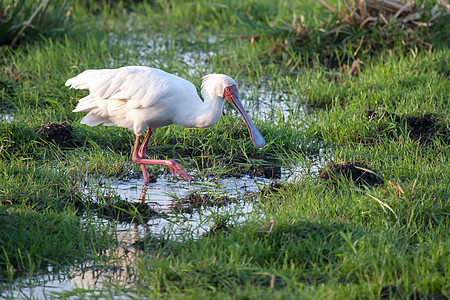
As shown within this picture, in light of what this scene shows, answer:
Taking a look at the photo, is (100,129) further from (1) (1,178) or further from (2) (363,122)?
(2) (363,122)

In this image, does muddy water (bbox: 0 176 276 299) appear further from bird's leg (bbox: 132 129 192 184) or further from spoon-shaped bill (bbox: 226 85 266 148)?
spoon-shaped bill (bbox: 226 85 266 148)

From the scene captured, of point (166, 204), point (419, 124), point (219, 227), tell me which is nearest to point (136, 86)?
point (166, 204)

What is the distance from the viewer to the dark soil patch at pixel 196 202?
16.1ft

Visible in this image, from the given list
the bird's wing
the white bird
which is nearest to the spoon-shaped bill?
the white bird

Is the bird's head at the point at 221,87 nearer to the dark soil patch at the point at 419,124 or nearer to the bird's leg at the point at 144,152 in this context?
the bird's leg at the point at 144,152

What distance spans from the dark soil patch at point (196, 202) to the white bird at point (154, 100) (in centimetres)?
31

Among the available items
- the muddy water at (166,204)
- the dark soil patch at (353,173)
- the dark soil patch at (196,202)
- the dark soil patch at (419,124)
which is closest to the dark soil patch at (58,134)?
the muddy water at (166,204)

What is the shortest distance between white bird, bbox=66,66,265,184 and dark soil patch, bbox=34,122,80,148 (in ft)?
1.92

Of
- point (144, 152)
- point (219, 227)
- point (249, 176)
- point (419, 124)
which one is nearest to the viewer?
point (219, 227)

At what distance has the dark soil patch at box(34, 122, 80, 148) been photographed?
6.09 meters

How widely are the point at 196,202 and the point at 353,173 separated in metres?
1.30

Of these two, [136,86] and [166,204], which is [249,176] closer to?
[166,204]

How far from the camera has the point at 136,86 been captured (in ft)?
18.1

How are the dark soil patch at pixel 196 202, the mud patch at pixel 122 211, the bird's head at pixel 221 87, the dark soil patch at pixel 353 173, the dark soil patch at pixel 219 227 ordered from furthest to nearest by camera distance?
the bird's head at pixel 221 87, the dark soil patch at pixel 353 173, the dark soil patch at pixel 196 202, the mud patch at pixel 122 211, the dark soil patch at pixel 219 227
